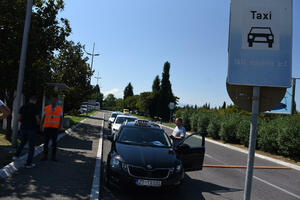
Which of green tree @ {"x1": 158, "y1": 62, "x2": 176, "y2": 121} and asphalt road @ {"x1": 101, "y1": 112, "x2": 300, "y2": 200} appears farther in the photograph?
green tree @ {"x1": 158, "y1": 62, "x2": 176, "y2": 121}

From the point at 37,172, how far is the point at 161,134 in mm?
3302

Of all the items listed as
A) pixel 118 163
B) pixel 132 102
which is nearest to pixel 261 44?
pixel 118 163

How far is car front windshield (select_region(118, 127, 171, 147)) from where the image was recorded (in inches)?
261

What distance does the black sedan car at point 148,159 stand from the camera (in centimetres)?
521

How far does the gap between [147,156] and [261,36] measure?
145 inches

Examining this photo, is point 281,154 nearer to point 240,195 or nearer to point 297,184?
point 297,184

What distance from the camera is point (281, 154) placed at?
15172 mm

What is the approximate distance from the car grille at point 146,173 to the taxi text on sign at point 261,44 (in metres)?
3.12

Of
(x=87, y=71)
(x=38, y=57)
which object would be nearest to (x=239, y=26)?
(x=38, y=57)

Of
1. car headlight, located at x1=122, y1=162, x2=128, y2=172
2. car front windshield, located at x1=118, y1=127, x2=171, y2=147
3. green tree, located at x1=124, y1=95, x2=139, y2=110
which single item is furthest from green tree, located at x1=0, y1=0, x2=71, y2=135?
green tree, located at x1=124, y1=95, x2=139, y2=110

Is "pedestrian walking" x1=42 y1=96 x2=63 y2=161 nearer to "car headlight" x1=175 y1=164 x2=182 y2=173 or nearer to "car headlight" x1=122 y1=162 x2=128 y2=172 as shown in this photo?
"car headlight" x1=122 y1=162 x2=128 y2=172

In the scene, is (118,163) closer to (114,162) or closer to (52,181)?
(114,162)

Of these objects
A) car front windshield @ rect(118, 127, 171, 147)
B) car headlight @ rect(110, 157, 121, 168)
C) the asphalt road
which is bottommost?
the asphalt road

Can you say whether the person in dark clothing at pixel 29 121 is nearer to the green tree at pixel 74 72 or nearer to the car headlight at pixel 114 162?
the car headlight at pixel 114 162
